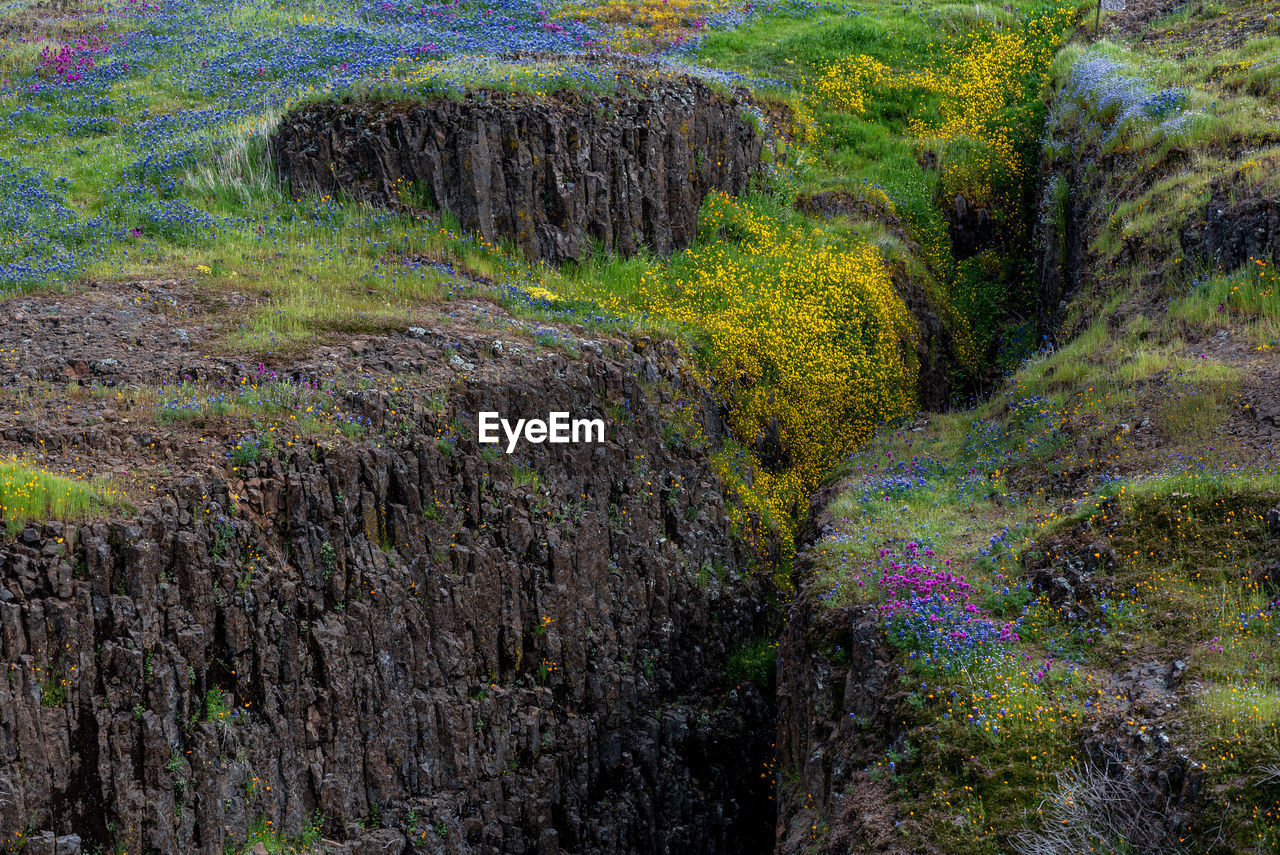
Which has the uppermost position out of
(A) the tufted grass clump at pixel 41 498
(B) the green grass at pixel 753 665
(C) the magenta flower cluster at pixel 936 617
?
(A) the tufted grass clump at pixel 41 498

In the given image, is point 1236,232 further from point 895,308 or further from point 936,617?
point 936,617

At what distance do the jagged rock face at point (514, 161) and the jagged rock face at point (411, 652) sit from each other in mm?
4533

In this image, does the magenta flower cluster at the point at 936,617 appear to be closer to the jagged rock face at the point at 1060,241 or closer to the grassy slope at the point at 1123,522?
the grassy slope at the point at 1123,522

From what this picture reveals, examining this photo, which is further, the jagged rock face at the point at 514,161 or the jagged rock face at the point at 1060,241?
the jagged rock face at the point at 1060,241

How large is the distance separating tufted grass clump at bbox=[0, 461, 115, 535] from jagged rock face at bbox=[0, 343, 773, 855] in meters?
0.20

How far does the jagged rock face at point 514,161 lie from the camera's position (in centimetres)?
1980

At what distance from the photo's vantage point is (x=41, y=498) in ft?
33.5

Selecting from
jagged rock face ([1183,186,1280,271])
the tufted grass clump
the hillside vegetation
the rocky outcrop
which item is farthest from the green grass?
the tufted grass clump

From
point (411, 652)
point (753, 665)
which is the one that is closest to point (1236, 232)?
point (753, 665)

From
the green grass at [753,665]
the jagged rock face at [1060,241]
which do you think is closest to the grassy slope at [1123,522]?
the jagged rock face at [1060,241]

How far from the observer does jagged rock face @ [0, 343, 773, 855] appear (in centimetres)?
1007

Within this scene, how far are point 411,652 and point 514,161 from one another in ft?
33.8

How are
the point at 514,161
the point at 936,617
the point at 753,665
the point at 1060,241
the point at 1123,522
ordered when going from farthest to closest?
the point at 1060,241 → the point at 514,161 → the point at 753,665 → the point at 1123,522 → the point at 936,617

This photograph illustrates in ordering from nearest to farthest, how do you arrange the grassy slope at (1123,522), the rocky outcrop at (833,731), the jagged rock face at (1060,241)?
the grassy slope at (1123,522) < the rocky outcrop at (833,731) < the jagged rock face at (1060,241)
